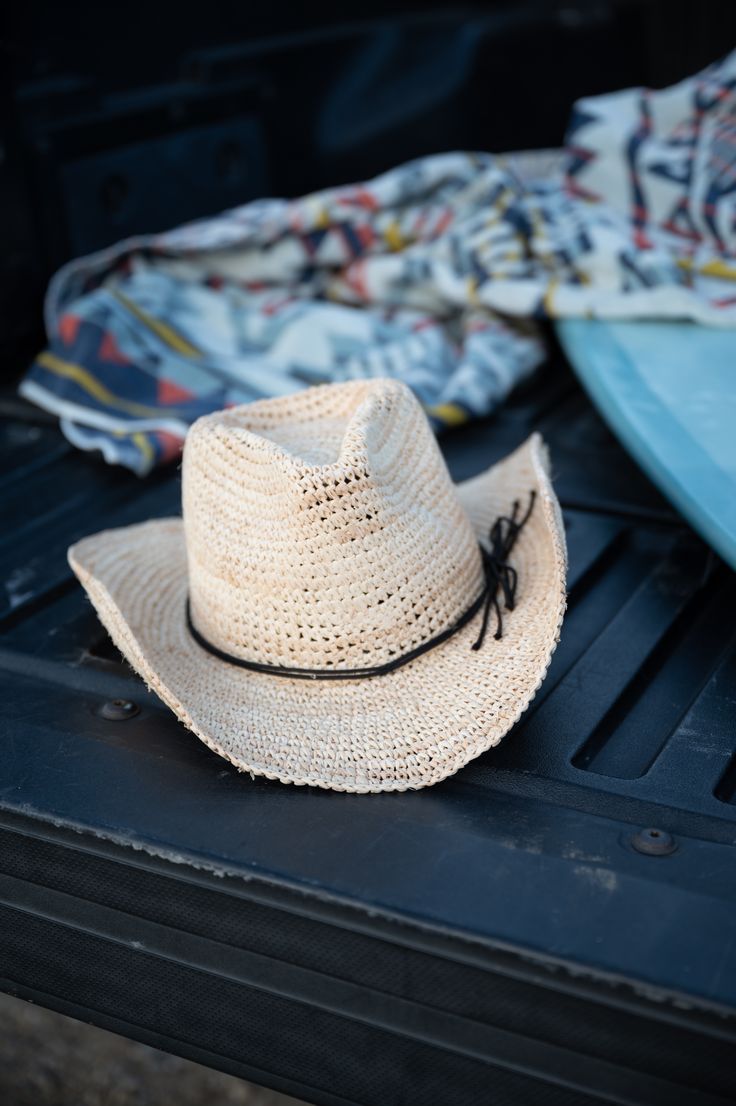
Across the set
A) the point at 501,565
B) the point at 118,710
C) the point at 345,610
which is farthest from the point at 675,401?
the point at 118,710

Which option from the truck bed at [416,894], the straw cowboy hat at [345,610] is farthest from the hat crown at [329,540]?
the truck bed at [416,894]

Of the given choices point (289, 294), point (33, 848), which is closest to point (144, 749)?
point (33, 848)

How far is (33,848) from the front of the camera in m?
0.99

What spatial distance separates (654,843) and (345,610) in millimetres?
319

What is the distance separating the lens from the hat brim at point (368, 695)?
3.23ft

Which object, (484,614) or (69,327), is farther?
(69,327)

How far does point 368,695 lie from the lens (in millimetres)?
1048

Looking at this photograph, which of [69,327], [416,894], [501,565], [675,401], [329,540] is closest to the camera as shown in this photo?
A: [416,894]

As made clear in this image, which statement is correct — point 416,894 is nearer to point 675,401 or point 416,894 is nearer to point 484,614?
point 484,614

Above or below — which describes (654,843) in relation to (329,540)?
below

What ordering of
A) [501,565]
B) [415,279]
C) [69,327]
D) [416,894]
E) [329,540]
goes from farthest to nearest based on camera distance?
[415,279]
[69,327]
[501,565]
[329,540]
[416,894]

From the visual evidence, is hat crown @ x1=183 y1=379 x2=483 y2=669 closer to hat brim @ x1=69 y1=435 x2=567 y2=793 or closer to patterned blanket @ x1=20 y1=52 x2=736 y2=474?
hat brim @ x1=69 y1=435 x2=567 y2=793

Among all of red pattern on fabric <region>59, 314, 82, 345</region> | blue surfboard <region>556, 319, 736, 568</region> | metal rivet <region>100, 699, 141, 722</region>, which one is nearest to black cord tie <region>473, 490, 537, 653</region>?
blue surfboard <region>556, 319, 736, 568</region>

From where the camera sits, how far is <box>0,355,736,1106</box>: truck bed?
81 centimetres
